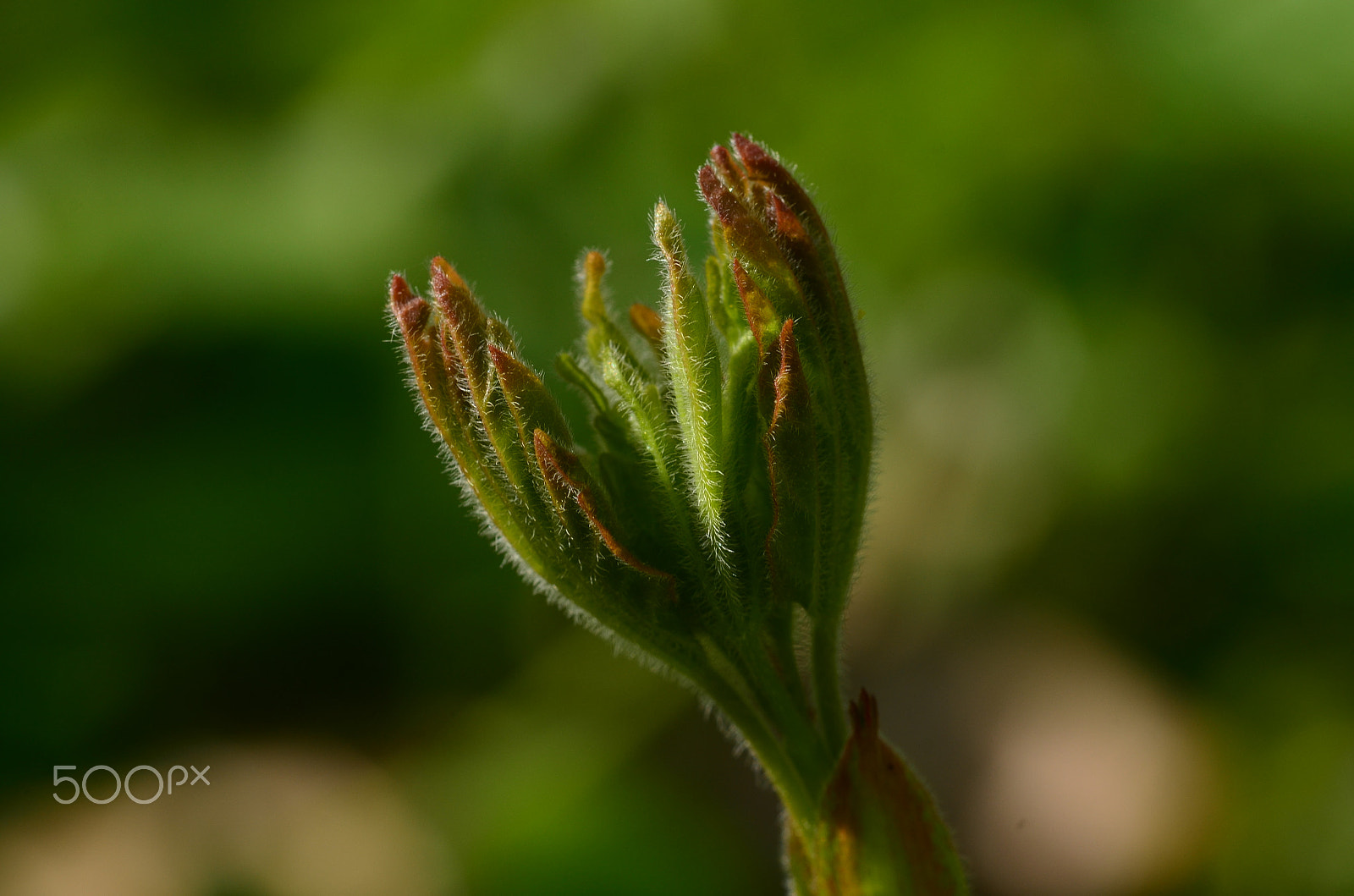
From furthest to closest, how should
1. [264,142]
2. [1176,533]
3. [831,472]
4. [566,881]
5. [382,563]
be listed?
[264,142], [382,563], [1176,533], [566,881], [831,472]

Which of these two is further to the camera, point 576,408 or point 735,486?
point 576,408

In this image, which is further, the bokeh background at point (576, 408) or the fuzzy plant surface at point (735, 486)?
the bokeh background at point (576, 408)

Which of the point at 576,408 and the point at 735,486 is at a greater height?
the point at 576,408

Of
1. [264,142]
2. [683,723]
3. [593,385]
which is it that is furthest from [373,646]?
[593,385]

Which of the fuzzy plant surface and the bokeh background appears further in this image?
the bokeh background

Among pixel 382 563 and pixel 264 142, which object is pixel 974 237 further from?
pixel 264 142
